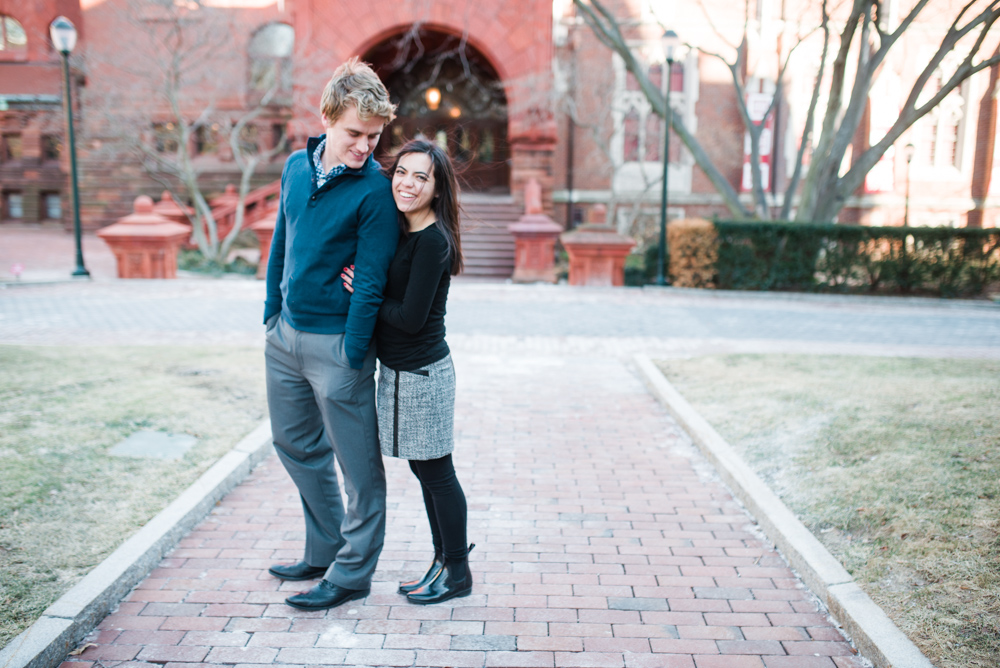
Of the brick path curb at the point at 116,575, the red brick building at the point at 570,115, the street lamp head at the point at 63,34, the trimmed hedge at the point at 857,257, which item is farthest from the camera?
the red brick building at the point at 570,115

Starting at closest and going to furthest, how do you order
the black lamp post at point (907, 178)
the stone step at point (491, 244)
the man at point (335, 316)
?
the man at point (335, 316) → the stone step at point (491, 244) → the black lamp post at point (907, 178)

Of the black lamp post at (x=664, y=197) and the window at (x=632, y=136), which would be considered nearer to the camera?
the black lamp post at (x=664, y=197)

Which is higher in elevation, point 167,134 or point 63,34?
point 63,34

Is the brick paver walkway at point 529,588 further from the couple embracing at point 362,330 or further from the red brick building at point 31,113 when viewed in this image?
the red brick building at point 31,113

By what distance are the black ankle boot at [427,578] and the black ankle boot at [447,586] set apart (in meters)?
0.01

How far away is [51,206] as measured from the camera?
84.3 feet

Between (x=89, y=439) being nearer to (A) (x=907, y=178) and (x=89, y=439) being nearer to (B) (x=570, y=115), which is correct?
(B) (x=570, y=115)

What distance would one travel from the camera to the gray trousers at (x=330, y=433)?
2.86m

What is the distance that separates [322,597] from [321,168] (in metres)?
1.73

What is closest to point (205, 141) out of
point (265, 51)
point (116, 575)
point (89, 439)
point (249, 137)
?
point (249, 137)

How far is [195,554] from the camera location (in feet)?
11.8

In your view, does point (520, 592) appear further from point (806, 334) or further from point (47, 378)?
point (806, 334)

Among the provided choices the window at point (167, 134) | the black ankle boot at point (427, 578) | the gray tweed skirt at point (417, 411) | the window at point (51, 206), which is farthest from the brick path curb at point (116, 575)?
the window at point (51, 206)

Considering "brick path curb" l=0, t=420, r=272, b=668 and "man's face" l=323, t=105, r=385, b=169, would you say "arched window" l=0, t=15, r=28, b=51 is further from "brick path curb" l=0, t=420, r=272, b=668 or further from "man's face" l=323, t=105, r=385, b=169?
"man's face" l=323, t=105, r=385, b=169
